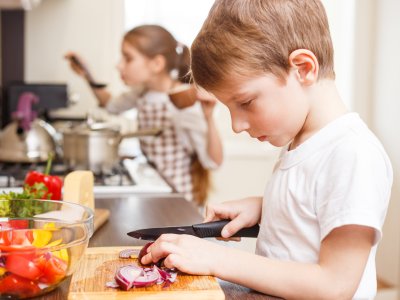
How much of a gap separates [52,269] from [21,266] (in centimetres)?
4

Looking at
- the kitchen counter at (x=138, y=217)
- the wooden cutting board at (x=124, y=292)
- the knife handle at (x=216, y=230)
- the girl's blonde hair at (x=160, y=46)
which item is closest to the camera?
the wooden cutting board at (x=124, y=292)

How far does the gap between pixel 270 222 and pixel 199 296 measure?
0.75ft

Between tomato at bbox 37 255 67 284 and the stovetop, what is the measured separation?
0.82 meters

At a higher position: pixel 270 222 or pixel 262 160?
pixel 270 222

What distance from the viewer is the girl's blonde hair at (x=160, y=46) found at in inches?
95.8

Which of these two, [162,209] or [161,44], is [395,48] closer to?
[161,44]

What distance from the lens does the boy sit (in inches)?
32.2

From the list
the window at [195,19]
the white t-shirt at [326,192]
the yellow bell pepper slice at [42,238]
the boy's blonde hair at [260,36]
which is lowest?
the yellow bell pepper slice at [42,238]

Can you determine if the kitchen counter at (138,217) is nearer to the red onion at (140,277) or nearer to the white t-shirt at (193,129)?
the red onion at (140,277)

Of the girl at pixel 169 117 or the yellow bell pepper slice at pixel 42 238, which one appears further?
the girl at pixel 169 117

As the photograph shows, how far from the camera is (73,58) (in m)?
2.70

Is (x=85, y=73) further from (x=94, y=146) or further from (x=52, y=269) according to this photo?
(x=52, y=269)

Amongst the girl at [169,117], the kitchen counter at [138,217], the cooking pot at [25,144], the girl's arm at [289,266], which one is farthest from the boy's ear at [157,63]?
the girl's arm at [289,266]

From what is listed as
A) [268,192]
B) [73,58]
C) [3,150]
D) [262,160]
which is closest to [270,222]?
[268,192]
